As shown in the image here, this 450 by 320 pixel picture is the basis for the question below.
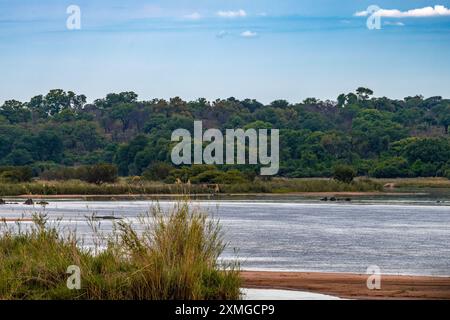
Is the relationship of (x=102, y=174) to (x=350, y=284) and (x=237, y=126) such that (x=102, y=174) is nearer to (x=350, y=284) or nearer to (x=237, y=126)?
(x=237, y=126)

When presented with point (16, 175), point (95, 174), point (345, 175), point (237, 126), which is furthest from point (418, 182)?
point (16, 175)

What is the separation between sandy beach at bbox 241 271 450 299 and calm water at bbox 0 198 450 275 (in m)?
1.42

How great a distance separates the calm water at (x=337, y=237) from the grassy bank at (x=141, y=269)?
52.2 inches

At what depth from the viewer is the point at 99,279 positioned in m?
12.5

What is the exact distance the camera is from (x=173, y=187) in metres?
63.9

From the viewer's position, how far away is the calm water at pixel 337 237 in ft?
66.2

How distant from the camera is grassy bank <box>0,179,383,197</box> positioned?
63.9 m

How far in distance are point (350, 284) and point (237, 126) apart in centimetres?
8406

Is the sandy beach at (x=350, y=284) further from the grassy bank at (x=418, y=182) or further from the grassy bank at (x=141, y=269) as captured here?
the grassy bank at (x=418, y=182)

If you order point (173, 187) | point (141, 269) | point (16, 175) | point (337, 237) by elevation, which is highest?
point (141, 269)

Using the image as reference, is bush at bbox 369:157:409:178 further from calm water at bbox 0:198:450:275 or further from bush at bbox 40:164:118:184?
calm water at bbox 0:198:450:275

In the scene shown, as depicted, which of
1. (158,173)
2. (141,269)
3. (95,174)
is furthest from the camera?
(158,173)

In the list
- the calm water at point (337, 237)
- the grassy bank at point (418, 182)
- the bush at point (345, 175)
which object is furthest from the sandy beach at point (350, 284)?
the grassy bank at point (418, 182)

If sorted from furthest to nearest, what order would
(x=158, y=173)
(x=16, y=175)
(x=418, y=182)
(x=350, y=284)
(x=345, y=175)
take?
1. (x=418, y=182)
2. (x=158, y=173)
3. (x=345, y=175)
4. (x=16, y=175)
5. (x=350, y=284)
